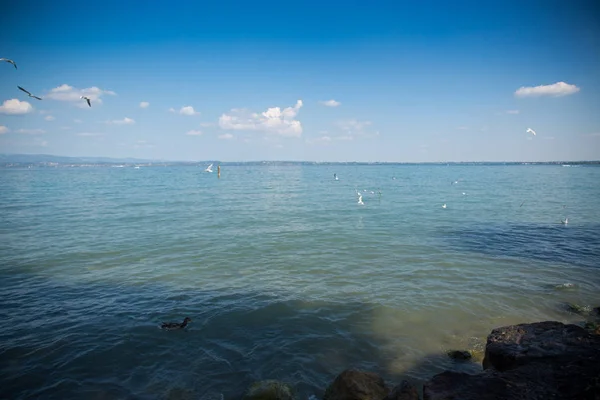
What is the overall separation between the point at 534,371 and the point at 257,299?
11199mm

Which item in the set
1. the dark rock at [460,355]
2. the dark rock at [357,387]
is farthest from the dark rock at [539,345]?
the dark rock at [357,387]

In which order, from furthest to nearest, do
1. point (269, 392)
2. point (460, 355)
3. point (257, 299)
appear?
point (257, 299), point (460, 355), point (269, 392)

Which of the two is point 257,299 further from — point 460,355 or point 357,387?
point 460,355

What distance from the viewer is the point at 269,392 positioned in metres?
8.09

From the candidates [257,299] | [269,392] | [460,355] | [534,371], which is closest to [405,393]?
[534,371]

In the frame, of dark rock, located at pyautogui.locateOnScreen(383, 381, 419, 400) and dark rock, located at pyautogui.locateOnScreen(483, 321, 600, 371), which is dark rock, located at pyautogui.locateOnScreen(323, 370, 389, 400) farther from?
dark rock, located at pyautogui.locateOnScreen(483, 321, 600, 371)

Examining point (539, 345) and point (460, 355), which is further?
point (460, 355)

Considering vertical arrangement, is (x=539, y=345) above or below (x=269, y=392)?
above

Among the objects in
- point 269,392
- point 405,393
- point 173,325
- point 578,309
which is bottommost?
point 173,325

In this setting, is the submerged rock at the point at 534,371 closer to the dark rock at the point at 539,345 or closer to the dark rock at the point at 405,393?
the dark rock at the point at 539,345

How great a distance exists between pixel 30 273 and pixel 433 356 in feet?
72.0

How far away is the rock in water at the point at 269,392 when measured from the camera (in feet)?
26.4

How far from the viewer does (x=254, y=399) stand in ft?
26.3

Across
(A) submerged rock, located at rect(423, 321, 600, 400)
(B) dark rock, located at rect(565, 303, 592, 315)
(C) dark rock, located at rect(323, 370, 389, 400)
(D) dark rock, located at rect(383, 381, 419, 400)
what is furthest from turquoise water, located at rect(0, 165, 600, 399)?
(D) dark rock, located at rect(383, 381, 419, 400)
